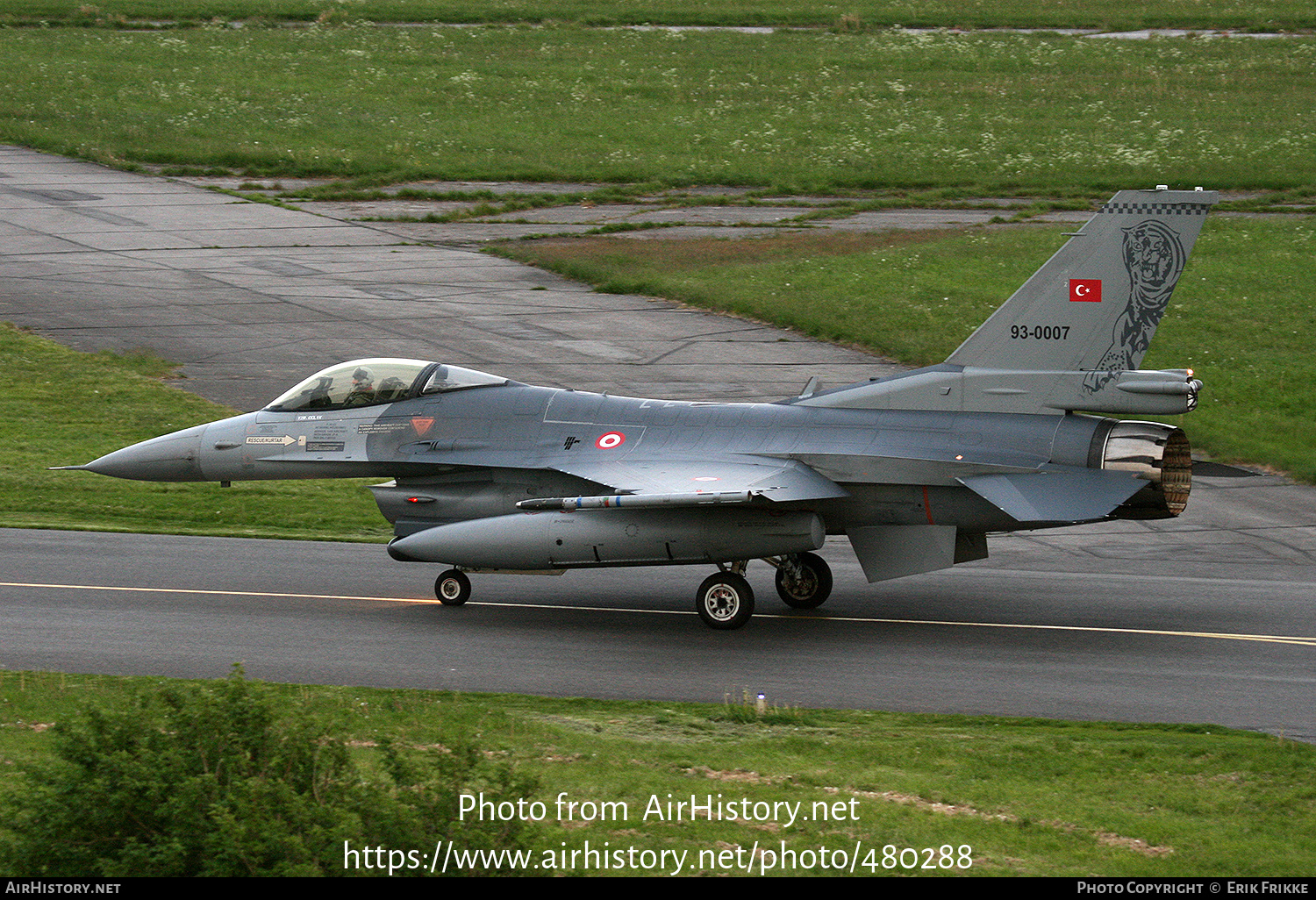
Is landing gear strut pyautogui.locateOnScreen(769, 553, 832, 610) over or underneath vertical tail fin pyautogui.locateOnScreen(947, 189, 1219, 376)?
underneath

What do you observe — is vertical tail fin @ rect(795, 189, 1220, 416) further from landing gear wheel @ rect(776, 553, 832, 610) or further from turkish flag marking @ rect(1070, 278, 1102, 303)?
landing gear wheel @ rect(776, 553, 832, 610)

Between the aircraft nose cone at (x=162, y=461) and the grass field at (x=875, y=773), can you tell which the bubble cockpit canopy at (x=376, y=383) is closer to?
the aircraft nose cone at (x=162, y=461)

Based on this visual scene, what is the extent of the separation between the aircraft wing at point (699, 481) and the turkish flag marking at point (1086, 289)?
339 centimetres

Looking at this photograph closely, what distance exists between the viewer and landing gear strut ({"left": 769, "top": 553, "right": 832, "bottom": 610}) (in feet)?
60.1

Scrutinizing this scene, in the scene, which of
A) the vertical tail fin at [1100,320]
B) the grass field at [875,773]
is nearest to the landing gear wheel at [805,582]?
the vertical tail fin at [1100,320]

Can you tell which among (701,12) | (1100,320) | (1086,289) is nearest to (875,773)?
(1100,320)

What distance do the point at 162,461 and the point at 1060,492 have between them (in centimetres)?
1119

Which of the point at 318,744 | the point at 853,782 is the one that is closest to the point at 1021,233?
the point at 853,782

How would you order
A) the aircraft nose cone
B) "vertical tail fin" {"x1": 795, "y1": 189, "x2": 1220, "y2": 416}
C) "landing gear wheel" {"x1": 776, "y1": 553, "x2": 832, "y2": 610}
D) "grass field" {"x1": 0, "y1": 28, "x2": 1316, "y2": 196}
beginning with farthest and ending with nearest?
1. "grass field" {"x1": 0, "y1": 28, "x2": 1316, "y2": 196}
2. the aircraft nose cone
3. "landing gear wheel" {"x1": 776, "y1": 553, "x2": 832, "y2": 610}
4. "vertical tail fin" {"x1": 795, "y1": 189, "x2": 1220, "y2": 416}

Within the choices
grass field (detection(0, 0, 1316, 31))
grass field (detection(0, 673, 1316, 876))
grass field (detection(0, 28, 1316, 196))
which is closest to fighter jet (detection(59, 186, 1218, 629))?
grass field (detection(0, 673, 1316, 876))

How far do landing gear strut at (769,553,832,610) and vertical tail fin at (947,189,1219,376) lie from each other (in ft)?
12.0

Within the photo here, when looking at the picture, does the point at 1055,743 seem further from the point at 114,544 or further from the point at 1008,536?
the point at 114,544

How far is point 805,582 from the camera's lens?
18.3 metres

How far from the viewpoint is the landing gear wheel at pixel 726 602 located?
17.2 meters
